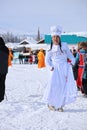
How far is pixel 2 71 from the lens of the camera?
18.3 ft

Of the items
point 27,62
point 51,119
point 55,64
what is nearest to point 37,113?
point 51,119

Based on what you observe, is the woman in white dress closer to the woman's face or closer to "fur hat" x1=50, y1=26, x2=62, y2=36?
the woman's face

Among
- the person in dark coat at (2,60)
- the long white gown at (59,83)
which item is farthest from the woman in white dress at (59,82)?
the person in dark coat at (2,60)

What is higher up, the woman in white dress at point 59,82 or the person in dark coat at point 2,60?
the person in dark coat at point 2,60

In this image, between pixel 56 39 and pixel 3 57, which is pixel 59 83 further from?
pixel 3 57

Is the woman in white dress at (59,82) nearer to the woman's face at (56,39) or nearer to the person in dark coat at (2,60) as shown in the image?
the woman's face at (56,39)

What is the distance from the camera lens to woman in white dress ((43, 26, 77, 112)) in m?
7.16

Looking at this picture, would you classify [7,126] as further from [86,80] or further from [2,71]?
[86,80]

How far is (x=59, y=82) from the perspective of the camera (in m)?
7.23

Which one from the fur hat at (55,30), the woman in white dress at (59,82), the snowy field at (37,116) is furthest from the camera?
the woman in white dress at (59,82)

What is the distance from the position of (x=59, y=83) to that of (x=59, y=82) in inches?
0.8

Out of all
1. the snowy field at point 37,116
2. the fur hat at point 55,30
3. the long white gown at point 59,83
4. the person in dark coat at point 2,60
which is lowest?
the snowy field at point 37,116

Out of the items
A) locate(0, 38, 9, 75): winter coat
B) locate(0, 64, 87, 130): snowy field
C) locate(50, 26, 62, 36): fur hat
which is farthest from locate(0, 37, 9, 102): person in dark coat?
locate(50, 26, 62, 36): fur hat

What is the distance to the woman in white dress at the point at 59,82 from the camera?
7160 millimetres
